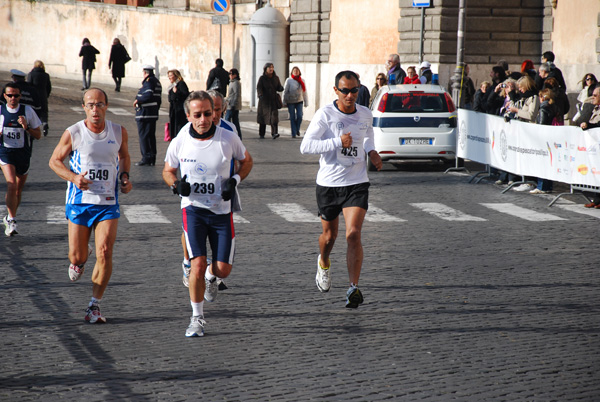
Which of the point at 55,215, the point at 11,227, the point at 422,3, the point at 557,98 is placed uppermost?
the point at 422,3

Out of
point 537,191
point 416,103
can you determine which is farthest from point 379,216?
point 416,103

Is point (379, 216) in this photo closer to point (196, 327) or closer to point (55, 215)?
point (55, 215)

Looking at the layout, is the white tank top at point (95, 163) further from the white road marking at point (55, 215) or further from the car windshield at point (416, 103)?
the car windshield at point (416, 103)

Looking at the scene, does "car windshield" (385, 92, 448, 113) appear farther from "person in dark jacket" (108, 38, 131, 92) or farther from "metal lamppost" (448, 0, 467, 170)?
"person in dark jacket" (108, 38, 131, 92)

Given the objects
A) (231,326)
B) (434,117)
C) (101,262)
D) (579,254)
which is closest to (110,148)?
(101,262)

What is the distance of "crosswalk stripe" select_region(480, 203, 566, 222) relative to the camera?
43.6ft

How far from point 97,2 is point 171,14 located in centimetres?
633

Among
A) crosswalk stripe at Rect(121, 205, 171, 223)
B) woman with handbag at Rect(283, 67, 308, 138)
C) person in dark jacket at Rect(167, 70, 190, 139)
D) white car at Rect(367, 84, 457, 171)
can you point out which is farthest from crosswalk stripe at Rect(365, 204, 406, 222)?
woman with handbag at Rect(283, 67, 308, 138)

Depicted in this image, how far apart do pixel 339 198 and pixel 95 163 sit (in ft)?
6.37

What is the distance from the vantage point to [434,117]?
18766 millimetres

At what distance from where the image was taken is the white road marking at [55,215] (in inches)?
492

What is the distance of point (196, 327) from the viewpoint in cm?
697

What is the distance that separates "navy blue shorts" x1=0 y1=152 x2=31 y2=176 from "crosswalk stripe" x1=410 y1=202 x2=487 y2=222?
5.19m

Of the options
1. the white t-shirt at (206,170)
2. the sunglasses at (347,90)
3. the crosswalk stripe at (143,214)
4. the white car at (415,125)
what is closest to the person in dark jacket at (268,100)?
the white car at (415,125)
